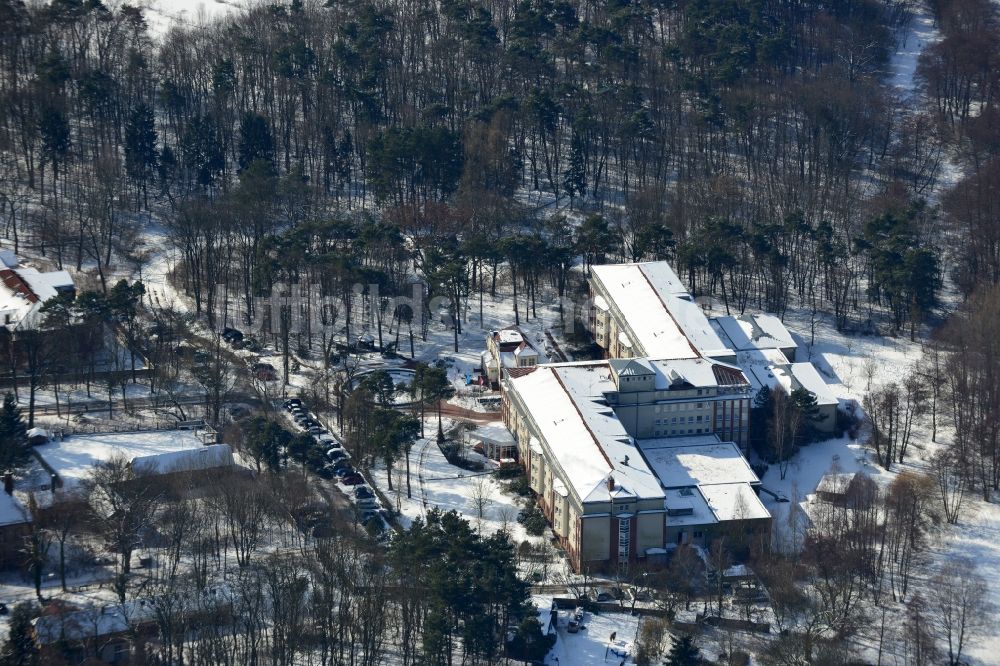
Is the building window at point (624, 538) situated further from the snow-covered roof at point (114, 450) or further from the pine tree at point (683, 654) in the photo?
the snow-covered roof at point (114, 450)

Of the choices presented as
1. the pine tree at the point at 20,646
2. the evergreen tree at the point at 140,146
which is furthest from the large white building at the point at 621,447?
the evergreen tree at the point at 140,146

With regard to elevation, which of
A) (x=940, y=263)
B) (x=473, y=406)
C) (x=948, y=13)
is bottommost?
(x=473, y=406)

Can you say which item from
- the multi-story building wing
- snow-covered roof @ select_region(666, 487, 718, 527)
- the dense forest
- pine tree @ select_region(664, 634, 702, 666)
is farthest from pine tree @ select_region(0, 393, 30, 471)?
pine tree @ select_region(664, 634, 702, 666)

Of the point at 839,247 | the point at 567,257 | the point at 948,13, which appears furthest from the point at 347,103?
the point at 948,13

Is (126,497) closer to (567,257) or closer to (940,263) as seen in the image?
(567,257)

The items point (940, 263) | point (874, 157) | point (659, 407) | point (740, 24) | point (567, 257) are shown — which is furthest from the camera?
point (740, 24)

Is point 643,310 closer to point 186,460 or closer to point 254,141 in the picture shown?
point 186,460

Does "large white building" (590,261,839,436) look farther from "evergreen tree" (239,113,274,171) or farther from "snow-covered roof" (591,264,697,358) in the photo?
"evergreen tree" (239,113,274,171)
